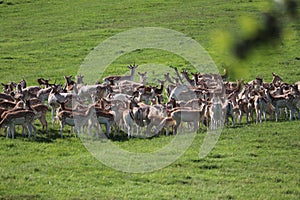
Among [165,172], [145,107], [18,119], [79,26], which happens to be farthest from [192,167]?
[79,26]

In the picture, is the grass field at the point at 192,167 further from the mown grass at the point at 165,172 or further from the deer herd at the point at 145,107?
the deer herd at the point at 145,107

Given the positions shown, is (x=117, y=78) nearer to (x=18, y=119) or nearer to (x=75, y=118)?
(x=75, y=118)

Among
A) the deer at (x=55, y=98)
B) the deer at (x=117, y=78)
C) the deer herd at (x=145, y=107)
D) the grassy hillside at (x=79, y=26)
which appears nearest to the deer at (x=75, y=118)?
the deer herd at (x=145, y=107)

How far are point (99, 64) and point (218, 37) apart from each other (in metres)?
25.1

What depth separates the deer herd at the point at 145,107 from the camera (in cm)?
1436

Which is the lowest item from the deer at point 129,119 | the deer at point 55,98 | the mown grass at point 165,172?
the mown grass at point 165,172

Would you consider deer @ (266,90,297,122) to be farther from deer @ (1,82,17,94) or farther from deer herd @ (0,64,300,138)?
deer @ (1,82,17,94)

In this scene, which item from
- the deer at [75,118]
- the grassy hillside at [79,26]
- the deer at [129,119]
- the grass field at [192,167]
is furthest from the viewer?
the grassy hillside at [79,26]

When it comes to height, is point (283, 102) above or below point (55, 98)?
below

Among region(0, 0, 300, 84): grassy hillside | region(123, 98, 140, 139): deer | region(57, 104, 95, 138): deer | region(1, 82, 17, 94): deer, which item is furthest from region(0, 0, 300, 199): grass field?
region(0, 0, 300, 84): grassy hillside

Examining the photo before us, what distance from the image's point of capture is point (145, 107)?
15008 millimetres

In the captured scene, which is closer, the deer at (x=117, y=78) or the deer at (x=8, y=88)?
the deer at (x=8, y=88)

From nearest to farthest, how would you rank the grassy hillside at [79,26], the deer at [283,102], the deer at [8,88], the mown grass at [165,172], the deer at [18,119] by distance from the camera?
the mown grass at [165,172] < the deer at [18,119] < the deer at [283,102] < the deer at [8,88] < the grassy hillside at [79,26]

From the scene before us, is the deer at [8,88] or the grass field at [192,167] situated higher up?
the deer at [8,88]
